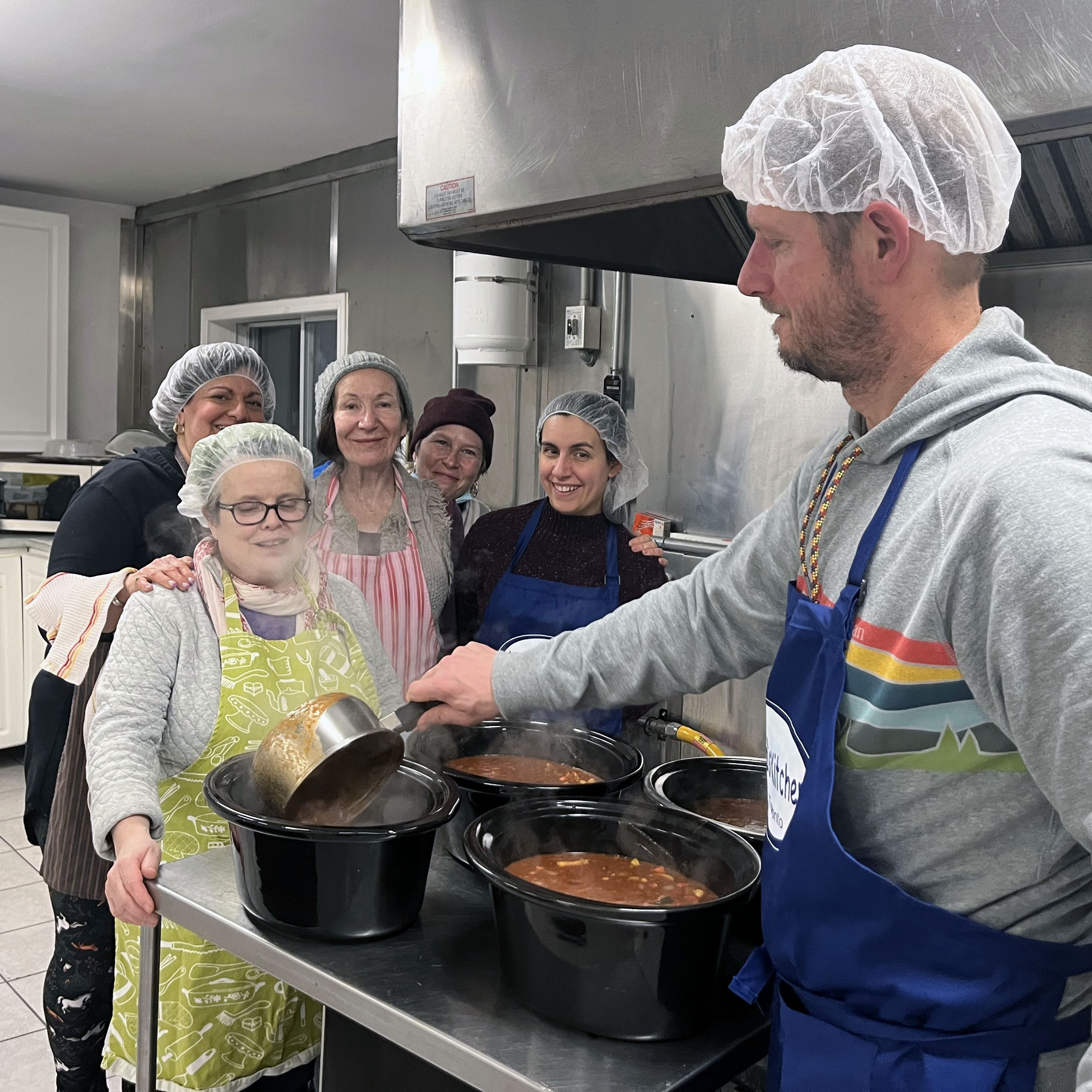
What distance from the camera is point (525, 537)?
233cm

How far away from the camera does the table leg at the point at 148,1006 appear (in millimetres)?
1354

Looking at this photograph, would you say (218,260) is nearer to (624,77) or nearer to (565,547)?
(565,547)

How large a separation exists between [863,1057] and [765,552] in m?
0.51

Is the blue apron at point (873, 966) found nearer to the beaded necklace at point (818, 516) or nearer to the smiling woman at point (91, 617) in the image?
the beaded necklace at point (818, 516)

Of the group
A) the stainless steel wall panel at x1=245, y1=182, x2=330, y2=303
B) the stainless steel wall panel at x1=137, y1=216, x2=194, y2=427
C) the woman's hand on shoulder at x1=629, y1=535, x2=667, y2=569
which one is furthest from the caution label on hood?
the stainless steel wall panel at x1=137, y1=216, x2=194, y2=427

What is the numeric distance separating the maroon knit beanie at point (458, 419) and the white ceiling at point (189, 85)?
1.01m

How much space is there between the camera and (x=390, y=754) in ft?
4.17

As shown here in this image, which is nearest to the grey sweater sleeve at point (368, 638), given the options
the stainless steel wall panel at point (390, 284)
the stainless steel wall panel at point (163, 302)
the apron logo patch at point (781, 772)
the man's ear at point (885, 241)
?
the apron logo patch at point (781, 772)

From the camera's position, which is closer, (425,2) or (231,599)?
(425,2)

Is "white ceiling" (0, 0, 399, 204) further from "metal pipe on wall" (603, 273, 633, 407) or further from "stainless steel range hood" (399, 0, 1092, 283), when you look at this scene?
"stainless steel range hood" (399, 0, 1092, 283)

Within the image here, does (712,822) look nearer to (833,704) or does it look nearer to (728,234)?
(833,704)

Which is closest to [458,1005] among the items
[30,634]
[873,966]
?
[873,966]

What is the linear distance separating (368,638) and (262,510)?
30 cm

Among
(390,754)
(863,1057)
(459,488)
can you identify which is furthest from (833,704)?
(459,488)
